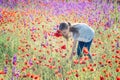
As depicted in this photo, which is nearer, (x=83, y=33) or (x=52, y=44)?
(x=83, y=33)

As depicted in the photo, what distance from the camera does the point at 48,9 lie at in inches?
353

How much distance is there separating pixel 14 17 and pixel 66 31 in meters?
3.71

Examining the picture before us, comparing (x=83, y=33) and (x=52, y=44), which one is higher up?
(x=83, y=33)

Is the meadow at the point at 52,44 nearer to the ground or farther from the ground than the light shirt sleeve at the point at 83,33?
nearer to the ground

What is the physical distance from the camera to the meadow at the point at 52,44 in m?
3.45

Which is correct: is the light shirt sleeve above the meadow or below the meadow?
above

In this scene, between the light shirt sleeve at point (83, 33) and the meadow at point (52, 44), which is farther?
the light shirt sleeve at point (83, 33)

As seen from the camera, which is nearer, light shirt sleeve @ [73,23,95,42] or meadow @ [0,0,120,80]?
meadow @ [0,0,120,80]

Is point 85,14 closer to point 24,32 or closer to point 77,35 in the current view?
point 24,32

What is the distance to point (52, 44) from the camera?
17.0 feet

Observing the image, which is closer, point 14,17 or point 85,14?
point 14,17

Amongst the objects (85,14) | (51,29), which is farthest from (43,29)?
(85,14)

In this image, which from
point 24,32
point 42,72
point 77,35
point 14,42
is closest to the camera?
point 42,72

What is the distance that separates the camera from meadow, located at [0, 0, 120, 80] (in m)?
3.45
